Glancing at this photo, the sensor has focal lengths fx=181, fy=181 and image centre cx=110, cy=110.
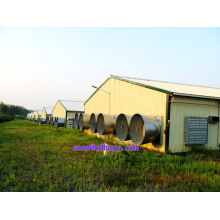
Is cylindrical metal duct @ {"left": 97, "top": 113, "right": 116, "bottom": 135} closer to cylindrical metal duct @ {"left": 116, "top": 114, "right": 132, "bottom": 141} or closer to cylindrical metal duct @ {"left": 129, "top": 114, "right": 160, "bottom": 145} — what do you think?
cylindrical metal duct @ {"left": 116, "top": 114, "right": 132, "bottom": 141}

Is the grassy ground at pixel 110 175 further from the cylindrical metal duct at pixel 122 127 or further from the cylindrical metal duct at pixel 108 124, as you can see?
the cylindrical metal duct at pixel 108 124

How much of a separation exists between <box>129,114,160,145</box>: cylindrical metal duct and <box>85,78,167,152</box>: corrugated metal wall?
0.61 meters

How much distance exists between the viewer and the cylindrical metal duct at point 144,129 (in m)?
8.29

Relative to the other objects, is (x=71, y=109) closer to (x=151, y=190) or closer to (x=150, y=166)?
(x=150, y=166)

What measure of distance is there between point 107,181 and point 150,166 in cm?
210

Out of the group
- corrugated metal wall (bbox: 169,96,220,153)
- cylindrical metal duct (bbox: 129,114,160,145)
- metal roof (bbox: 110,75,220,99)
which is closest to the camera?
cylindrical metal duct (bbox: 129,114,160,145)

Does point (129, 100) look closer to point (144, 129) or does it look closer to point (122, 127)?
point (122, 127)

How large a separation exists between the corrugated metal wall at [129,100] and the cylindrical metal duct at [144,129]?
608 millimetres

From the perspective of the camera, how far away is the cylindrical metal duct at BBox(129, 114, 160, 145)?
326 inches

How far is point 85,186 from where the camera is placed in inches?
184

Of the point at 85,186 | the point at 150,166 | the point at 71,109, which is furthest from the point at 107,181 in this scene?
the point at 71,109

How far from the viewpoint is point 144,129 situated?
876 cm

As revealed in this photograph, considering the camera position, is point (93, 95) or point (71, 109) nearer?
point (93, 95)

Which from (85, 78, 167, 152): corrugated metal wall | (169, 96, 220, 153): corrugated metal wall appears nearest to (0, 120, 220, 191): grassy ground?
(169, 96, 220, 153): corrugated metal wall
